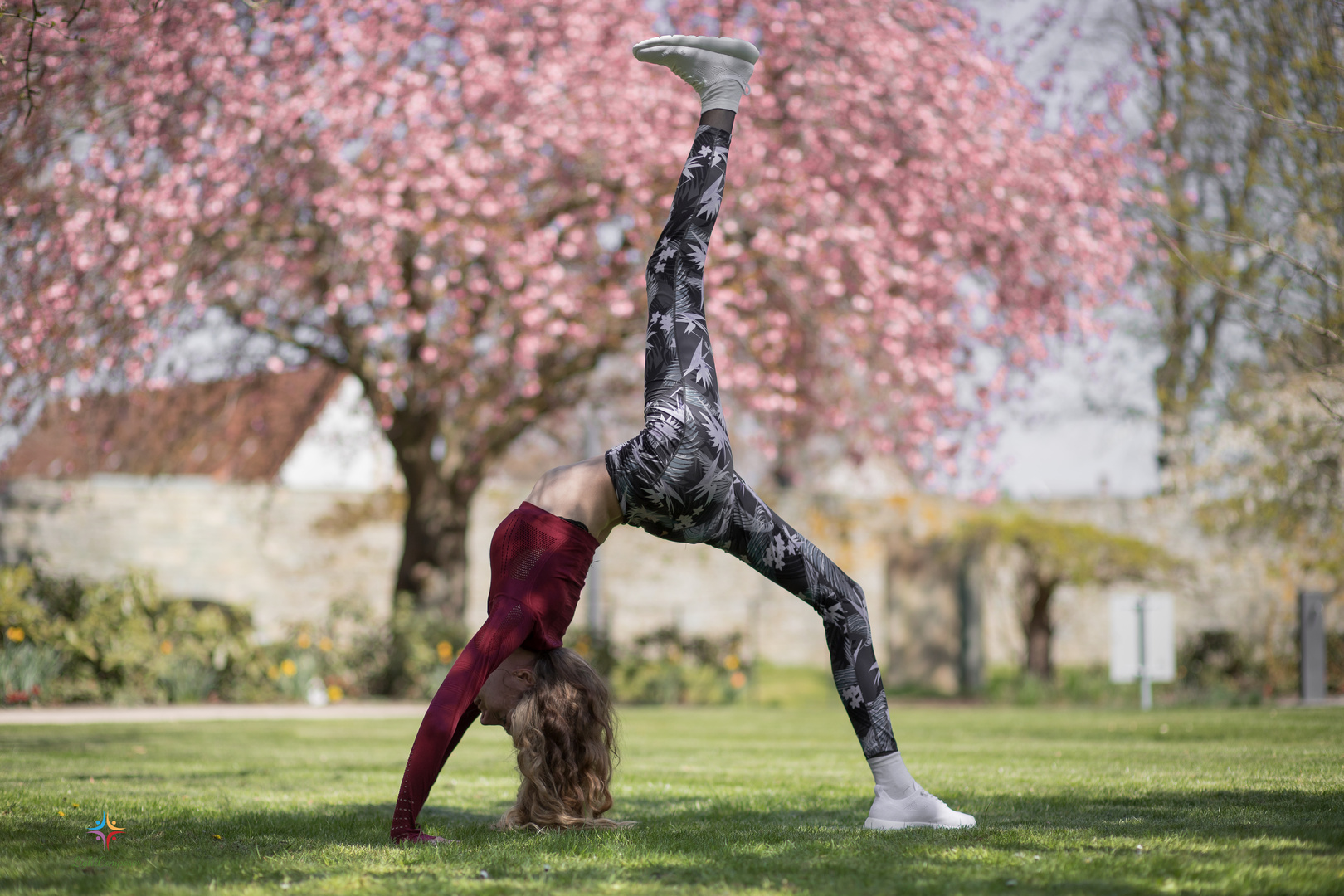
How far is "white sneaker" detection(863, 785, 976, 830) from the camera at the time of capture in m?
3.55

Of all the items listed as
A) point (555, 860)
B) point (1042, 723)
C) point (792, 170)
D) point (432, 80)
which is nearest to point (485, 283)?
point (432, 80)

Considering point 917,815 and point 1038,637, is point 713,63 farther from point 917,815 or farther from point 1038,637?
point 1038,637

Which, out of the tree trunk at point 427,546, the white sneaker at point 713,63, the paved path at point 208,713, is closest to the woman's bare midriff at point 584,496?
the white sneaker at point 713,63

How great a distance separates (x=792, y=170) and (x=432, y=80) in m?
3.49

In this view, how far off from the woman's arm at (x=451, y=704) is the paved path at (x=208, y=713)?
6.59m

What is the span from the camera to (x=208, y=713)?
1066cm

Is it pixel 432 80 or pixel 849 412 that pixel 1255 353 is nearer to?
pixel 849 412

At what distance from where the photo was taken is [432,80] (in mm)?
11359

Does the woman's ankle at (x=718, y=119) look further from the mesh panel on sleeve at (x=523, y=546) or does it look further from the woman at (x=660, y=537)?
the mesh panel on sleeve at (x=523, y=546)

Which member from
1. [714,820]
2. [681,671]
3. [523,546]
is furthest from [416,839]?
[681,671]

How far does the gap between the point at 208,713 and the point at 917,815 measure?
8660mm

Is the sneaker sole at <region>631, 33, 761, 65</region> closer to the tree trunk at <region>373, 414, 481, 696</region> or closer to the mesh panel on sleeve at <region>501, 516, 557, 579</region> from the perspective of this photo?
the mesh panel on sleeve at <region>501, 516, 557, 579</region>

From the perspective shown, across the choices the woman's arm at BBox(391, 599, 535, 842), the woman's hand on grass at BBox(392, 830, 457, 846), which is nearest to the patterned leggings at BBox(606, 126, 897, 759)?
the woman's arm at BBox(391, 599, 535, 842)

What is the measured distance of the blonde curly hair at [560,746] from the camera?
3713 mm
